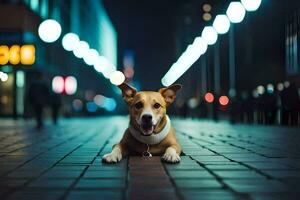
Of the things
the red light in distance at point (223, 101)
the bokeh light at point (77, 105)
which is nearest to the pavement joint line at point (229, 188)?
the red light in distance at point (223, 101)

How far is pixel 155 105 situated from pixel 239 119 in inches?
1015

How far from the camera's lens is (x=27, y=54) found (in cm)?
2092

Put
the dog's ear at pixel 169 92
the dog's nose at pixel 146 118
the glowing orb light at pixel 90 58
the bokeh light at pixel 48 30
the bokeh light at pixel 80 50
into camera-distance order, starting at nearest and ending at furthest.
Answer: the dog's nose at pixel 146 118 < the dog's ear at pixel 169 92 < the bokeh light at pixel 48 30 < the bokeh light at pixel 80 50 < the glowing orb light at pixel 90 58

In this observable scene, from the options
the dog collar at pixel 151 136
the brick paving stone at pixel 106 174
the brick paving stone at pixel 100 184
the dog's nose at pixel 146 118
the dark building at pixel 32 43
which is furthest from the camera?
the dark building at pixel 32 43

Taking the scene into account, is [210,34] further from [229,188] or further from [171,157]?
[229,188]

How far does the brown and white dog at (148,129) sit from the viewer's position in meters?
7.27

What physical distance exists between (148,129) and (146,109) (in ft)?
0.95

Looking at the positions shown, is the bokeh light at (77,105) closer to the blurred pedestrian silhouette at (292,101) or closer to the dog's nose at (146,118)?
the blurred pedestrian silhouette at (292,101)

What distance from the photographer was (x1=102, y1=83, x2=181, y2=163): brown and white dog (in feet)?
23.9

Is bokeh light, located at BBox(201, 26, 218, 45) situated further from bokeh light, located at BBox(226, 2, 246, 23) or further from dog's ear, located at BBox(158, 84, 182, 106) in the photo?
dog's ear, located at BBox(158, 84, 182, 106)

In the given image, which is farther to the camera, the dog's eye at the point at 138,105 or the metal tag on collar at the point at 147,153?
the metal tag on collar at the point at 147,153

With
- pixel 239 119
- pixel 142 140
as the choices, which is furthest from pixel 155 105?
pixel 239 119

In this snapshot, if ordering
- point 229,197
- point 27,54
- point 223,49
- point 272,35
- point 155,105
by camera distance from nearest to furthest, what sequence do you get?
1. point 229,197
2. point 155,105
3. point 27,54
4. point 272,35
5. point 223,49

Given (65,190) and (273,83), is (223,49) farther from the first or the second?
(65,190)
